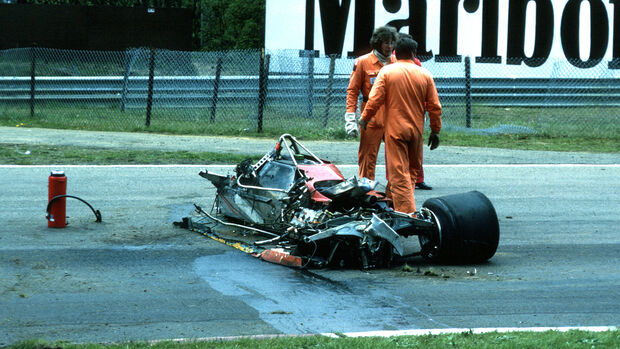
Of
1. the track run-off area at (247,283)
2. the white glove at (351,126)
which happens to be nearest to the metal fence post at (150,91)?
the track run-off area at (247,283)

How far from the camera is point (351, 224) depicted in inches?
272

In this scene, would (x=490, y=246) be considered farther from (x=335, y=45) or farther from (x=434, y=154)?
(x=335, y=45)

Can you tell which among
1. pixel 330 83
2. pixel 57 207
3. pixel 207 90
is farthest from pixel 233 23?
pixel 57 207

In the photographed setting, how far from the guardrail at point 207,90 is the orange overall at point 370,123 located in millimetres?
8537

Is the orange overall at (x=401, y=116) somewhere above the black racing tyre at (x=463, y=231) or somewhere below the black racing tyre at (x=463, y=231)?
above

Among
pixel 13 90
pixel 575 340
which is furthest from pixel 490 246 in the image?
pixel 13 90

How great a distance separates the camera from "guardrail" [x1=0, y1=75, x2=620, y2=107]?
18750 mm

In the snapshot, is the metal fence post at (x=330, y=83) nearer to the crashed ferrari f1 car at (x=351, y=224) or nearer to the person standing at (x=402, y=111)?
the person standing at (x=402, y=111)

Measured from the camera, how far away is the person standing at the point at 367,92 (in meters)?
9.45

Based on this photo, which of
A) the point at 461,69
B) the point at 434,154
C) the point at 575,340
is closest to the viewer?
the point at 575,340

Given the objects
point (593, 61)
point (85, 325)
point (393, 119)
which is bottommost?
point (85, 325)

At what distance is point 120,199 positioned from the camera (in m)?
10.2

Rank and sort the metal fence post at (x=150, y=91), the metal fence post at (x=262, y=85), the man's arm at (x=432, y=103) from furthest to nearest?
1. the metal fence post at (x=150, y=91)
2. the metal fence post at (x=262, y=85)
3. the man's arm at (x=432, y=103)

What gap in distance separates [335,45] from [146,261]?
16.4 metres
